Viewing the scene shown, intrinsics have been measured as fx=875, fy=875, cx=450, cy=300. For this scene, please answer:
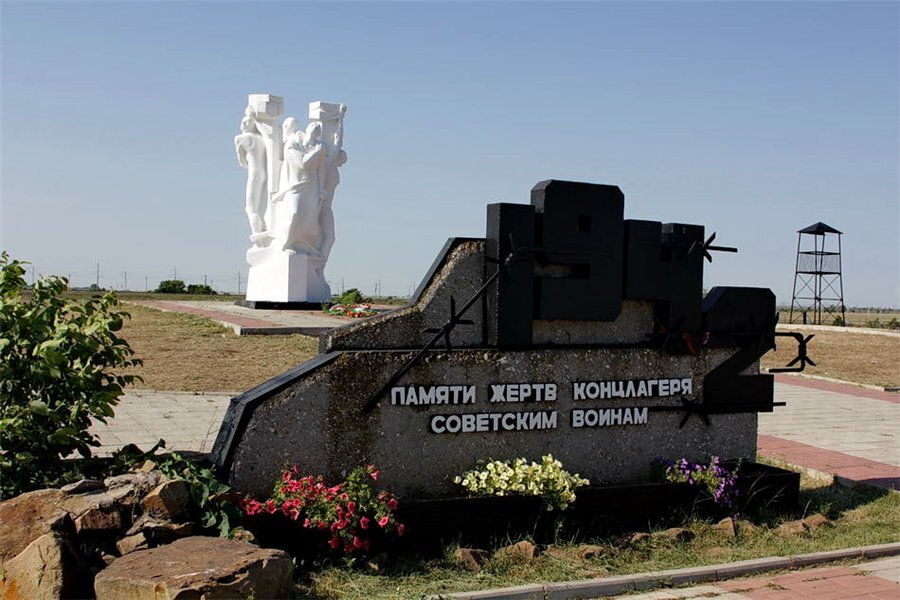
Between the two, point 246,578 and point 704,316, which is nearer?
point 246,578

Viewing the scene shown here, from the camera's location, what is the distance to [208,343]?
17.2m

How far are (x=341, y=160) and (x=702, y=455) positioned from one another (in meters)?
21.9

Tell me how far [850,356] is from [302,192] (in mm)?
15870

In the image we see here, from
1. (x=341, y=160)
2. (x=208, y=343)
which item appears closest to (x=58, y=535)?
(x=208, y=343)

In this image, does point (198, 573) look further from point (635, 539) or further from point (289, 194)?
point (289, 194)

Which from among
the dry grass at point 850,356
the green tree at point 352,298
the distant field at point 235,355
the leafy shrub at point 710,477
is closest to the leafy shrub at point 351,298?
the green tree at point 352,298

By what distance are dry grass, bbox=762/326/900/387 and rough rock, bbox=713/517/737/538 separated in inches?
465

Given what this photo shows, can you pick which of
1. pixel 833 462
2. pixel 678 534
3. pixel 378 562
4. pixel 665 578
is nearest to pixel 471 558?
pixel 378 562

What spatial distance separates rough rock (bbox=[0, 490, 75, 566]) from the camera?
4.64 meters

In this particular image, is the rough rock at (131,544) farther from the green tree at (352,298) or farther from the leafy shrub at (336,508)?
the green tree at (352,298)

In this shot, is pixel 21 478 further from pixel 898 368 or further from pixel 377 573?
pixel 898 368

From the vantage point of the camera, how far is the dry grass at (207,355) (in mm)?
13250

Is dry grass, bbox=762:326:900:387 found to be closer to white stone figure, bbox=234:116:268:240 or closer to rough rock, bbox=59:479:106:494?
rough rock, bbox=59:479:106:494

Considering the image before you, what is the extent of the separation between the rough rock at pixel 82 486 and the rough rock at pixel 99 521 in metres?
0.26
